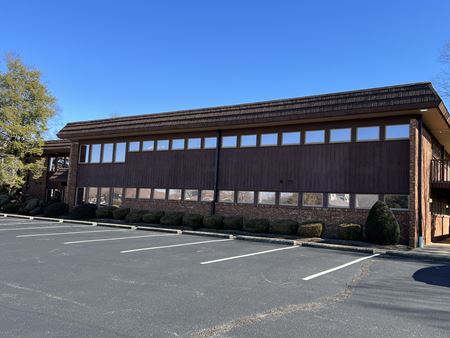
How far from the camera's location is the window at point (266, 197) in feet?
63.9

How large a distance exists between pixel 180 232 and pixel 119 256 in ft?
25.7

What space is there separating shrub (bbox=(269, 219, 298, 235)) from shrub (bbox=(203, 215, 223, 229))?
2773 millimetres

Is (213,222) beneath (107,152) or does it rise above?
beneath

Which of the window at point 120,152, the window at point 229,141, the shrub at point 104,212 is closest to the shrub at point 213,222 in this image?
the window at point 229,141

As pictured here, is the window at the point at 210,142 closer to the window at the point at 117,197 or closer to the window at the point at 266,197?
the window at the point at 266,197

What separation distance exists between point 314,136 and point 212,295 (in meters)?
13.3

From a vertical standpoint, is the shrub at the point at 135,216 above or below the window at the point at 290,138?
below

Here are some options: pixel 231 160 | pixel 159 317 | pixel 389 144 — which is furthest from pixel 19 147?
pixel 159 317

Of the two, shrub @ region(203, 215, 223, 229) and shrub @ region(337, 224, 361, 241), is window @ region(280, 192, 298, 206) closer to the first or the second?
shrub @ region(337, 224, 361, 241)

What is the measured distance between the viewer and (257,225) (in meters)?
18.2

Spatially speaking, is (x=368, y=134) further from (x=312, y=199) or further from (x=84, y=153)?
(x=84, y=153)

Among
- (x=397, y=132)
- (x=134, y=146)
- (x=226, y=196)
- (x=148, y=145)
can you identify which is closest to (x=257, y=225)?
(x=226, y=196)

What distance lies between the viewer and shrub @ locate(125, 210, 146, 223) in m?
22.4

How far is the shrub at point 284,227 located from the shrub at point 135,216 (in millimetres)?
8281
